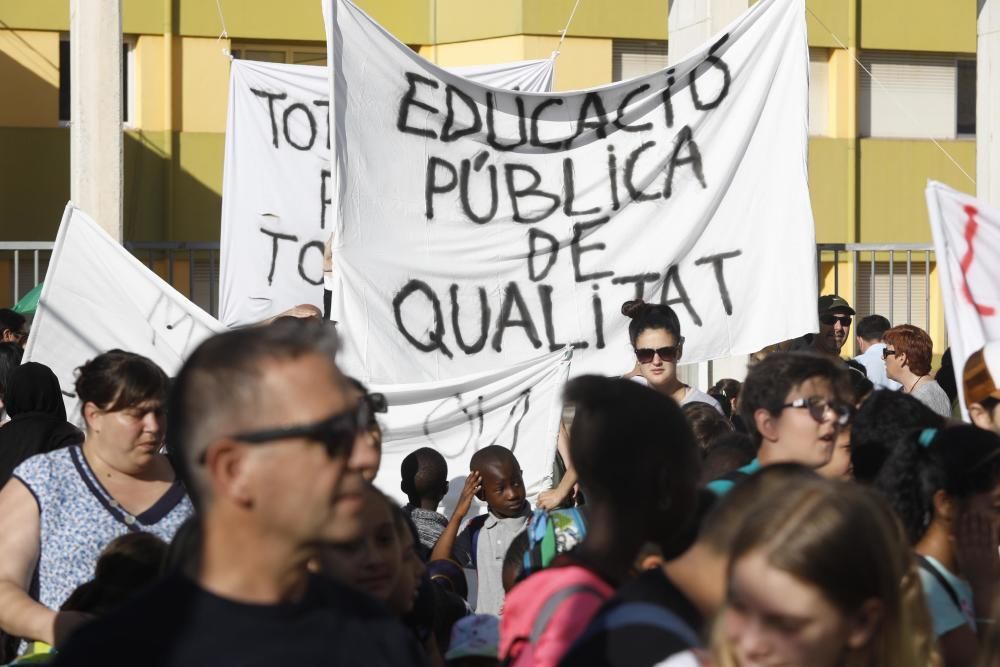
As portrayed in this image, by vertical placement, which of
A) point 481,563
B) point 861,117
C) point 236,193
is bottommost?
point 481,563

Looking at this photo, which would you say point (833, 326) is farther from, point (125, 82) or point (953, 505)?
point (125, 82)

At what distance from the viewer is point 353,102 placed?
750 cm

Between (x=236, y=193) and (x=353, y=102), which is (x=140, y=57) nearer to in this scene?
(x=236, y=193)

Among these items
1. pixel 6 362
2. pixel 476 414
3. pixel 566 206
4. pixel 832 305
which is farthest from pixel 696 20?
pixel 6 362

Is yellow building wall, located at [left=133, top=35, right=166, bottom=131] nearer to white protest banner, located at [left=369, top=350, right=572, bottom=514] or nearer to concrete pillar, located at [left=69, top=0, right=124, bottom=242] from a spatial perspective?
concrete pillar, located at [left=69, top=0, right=124, bottom=242]

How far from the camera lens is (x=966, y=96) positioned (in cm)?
2128

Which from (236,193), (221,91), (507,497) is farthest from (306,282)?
(221,91)

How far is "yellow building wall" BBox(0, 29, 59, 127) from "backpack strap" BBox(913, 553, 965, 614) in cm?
A: 1780

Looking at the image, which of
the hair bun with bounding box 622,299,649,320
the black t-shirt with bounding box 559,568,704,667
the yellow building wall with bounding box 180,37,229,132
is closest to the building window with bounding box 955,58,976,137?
the yellow building wall with bounding box 180,37,229,132

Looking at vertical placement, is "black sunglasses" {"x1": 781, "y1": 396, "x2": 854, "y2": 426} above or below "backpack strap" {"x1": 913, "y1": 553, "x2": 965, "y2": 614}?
above

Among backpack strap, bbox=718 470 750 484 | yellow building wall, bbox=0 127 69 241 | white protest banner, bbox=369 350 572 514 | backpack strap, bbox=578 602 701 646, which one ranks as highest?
yellow building wall, bbox=0 127 69 241

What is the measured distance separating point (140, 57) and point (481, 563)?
15.2 m

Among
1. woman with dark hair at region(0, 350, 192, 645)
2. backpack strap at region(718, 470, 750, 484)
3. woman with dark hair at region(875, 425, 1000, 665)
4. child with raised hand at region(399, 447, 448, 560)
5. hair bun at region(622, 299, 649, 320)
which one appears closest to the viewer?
woman with dark hair at region(875, 425, 1000, 665)

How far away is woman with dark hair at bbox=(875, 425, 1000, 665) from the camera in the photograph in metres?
3.52
